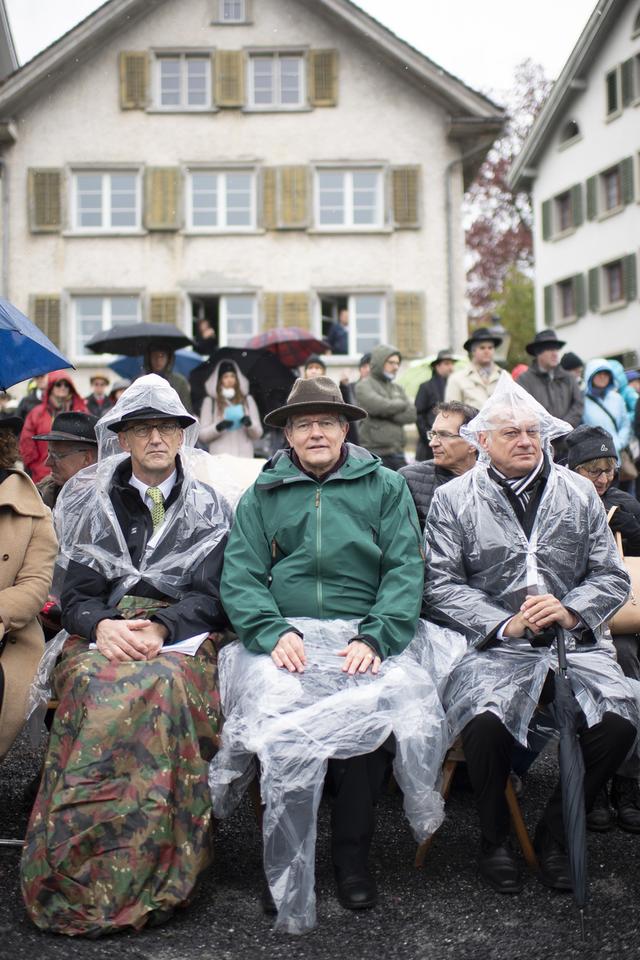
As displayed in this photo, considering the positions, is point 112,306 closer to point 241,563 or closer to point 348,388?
point 348,388

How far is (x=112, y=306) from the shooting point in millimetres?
23469

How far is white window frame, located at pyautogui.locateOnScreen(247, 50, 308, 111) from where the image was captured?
2334 centimetres

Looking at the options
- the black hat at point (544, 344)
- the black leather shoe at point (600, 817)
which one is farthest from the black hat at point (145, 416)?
the black hat at point (544, 344)

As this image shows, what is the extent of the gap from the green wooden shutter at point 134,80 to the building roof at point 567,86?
11683 millimetres

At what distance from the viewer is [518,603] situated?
4.73m

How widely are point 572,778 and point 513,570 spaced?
0.98m

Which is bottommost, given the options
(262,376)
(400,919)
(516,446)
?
(400,919)

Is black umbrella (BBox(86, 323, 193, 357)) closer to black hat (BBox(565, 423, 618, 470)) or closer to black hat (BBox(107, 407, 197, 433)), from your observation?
black hat (BBox(565, 423, 618, 470))

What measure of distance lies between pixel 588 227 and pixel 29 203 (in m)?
14.3

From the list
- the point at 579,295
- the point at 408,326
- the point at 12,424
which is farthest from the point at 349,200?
the point at 12,424

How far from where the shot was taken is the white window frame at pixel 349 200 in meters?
23.2

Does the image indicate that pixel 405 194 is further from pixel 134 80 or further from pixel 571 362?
pixel 571 362

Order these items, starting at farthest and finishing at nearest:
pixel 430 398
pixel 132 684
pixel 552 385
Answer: pixel 430 398, pixel 552 385, pixel 132 684

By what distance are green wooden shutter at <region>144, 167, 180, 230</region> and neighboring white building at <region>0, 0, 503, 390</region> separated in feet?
0.11
